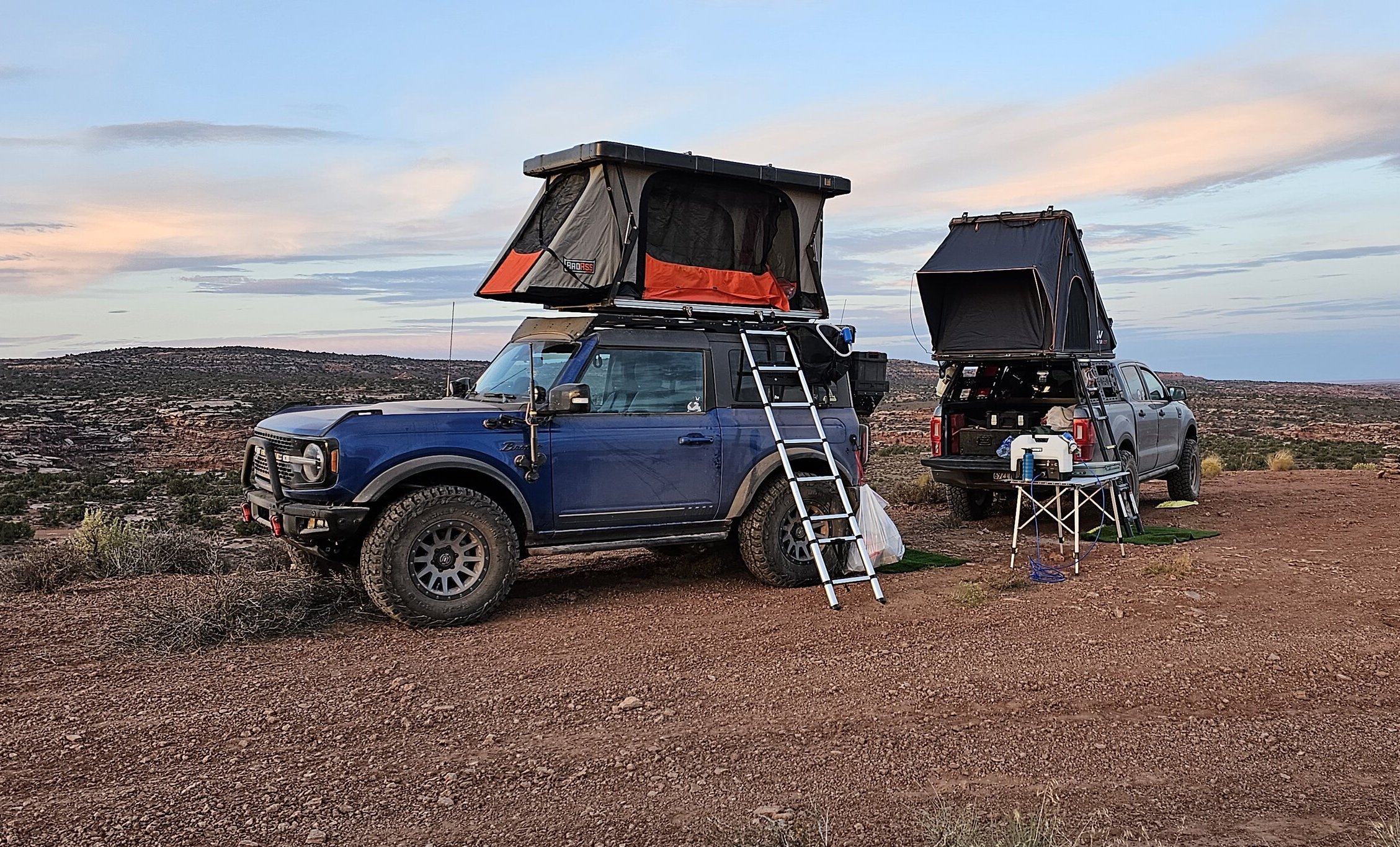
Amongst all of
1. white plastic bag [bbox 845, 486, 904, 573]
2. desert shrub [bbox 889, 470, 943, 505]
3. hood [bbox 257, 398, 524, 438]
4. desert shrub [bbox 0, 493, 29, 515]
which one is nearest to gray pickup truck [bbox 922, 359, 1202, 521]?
desert shrub [bbox 889, 470, 943, 505]

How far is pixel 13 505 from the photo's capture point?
18547 millimetres

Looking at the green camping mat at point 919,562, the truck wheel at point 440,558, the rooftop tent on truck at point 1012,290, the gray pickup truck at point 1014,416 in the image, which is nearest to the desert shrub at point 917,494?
the gray pickup truck at point 1014,416

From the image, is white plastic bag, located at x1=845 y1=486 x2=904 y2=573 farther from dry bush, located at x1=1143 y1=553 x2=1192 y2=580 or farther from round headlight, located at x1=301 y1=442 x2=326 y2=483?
round headlight, located at x1=301 y1=442 x2=326 y2=483

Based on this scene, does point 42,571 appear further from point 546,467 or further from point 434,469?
point 546,467

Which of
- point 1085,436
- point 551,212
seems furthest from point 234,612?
point 1085,436

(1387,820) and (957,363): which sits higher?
(957,363)

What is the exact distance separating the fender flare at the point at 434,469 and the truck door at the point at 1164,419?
850 cm

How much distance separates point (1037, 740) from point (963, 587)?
311 centimetres

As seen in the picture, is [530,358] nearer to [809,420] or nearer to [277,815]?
[809,420]

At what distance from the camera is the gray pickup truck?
1165 centimetres

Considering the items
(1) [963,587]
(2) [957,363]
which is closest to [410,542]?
(1) [963,587]

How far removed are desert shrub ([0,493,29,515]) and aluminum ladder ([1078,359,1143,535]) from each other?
1641 cm

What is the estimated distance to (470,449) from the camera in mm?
7449

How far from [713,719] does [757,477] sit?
128 inches
